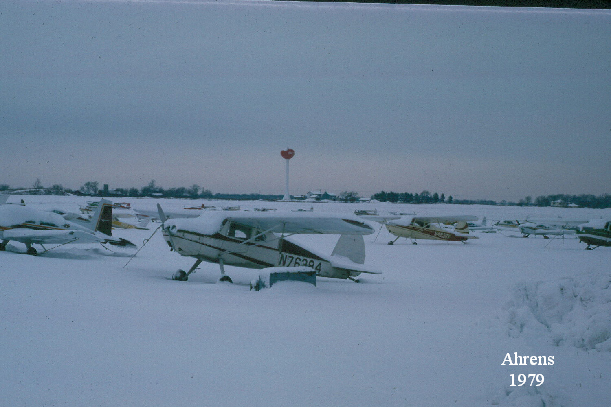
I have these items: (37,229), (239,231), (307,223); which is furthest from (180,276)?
(37,229)

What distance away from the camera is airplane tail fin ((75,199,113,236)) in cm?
872

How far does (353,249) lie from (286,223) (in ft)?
5.13

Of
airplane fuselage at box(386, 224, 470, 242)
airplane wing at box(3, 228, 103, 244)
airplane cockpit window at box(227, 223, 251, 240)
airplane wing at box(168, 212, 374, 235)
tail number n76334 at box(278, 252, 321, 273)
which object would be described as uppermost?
airplane wing at box(168, 212, 374, 235)

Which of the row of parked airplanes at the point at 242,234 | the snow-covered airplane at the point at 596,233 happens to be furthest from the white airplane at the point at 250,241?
the snow-covered airplane at the point at 596,233

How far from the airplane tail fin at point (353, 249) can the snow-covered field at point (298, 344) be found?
6.71 feet

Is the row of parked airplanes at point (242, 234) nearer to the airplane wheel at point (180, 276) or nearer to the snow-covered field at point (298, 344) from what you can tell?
the airplane wheel at point (180, 276)

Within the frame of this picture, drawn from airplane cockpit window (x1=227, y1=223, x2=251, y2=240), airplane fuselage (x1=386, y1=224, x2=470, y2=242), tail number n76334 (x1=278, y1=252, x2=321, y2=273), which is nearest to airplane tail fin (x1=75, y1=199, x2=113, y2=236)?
airplane cockpit window (x1=227, y1=223, x2=251, y2=240)

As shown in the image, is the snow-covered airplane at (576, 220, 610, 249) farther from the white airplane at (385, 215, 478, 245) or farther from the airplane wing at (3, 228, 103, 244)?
the white airplane at (385, 215, 478, 245)

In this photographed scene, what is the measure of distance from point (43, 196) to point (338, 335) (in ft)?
14.7

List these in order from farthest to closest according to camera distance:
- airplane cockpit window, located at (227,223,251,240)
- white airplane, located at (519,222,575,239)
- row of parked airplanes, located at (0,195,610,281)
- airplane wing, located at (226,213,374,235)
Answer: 1. white airplane, located at (519,222,575,239)
2. airplane cockpit window, located at (227,223,251,240)
3. row of parked airplanes, located at (0,195,610,281)
4. airplane wing, located at (226,213,374,235)

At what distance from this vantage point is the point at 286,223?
5910 millimetres

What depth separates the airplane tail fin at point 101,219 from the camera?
872 cm

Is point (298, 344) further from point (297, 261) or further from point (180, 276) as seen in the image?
point (297, 261)

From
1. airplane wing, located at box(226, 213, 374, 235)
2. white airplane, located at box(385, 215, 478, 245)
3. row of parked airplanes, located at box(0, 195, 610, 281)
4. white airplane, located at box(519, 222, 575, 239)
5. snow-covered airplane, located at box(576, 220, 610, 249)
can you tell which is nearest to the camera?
snow-covered airplane, located at box(576, 220, 610, 249)
